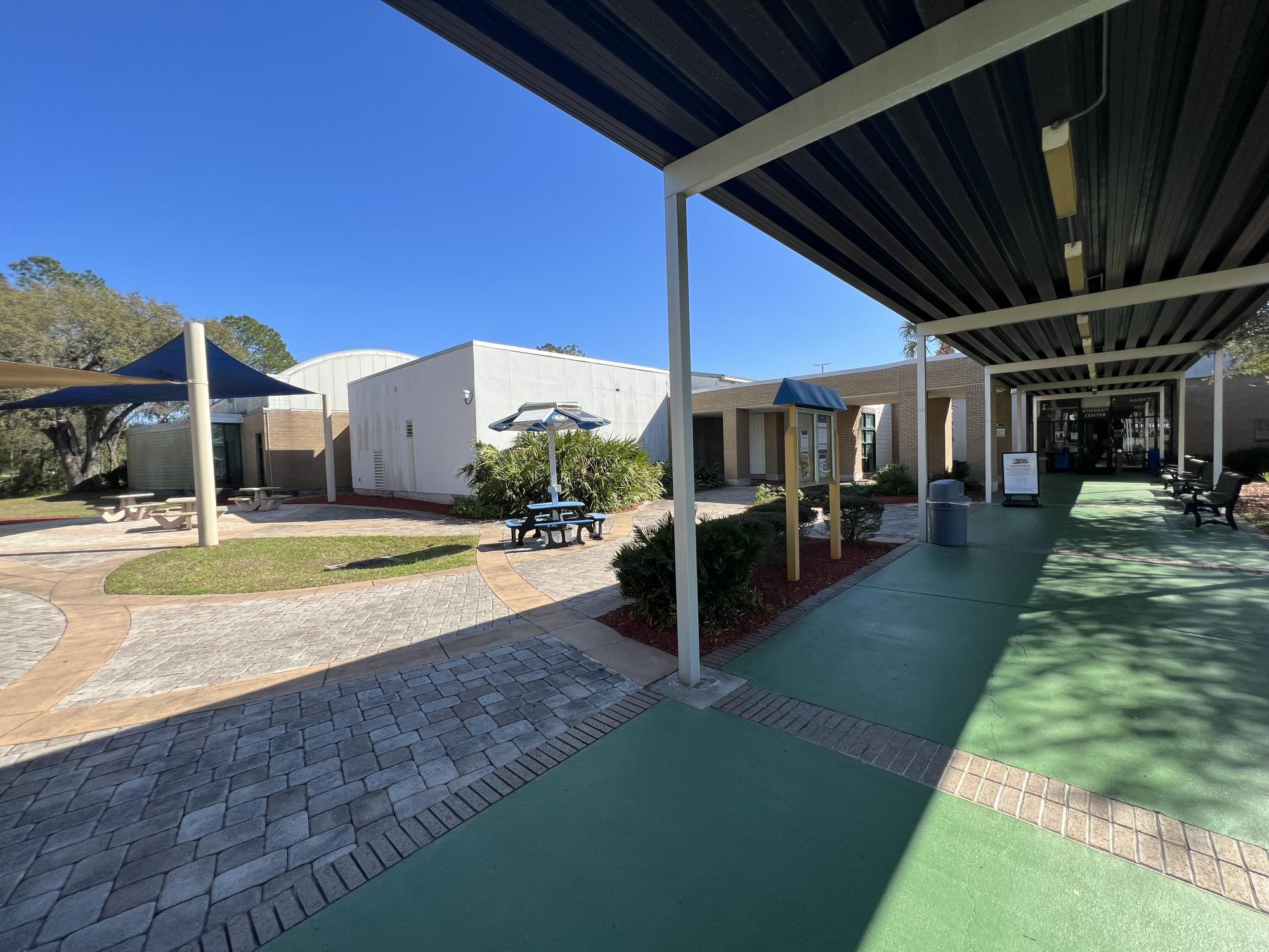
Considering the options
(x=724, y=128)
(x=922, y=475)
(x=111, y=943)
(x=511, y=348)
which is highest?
(x=511, y=348)

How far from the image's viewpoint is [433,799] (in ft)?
8.44

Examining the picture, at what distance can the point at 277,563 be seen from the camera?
26.8 ft

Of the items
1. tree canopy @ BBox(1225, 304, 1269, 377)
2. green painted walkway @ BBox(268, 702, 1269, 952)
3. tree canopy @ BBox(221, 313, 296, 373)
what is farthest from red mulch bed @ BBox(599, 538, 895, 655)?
tree canopy @ BBox(221, 313, 296, 373)

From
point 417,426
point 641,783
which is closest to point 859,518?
point 641,783

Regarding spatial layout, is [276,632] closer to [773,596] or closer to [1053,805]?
[773,596]

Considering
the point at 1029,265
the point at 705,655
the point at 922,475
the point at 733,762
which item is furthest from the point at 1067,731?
the point at 922,475

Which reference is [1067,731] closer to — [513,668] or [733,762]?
[733,762]

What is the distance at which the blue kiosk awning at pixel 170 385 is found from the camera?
1130 cm

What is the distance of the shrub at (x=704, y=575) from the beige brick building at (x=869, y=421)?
11.3m

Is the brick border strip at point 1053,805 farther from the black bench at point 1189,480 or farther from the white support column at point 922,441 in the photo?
the black bench at point 1189,480

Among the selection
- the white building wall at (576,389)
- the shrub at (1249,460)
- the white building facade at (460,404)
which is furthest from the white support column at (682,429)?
the shrub at (1249,460)

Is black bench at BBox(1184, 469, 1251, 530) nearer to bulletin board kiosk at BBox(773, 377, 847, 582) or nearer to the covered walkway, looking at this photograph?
the covered walkway

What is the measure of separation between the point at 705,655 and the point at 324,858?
2.78m

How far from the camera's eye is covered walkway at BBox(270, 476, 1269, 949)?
1.86 m
